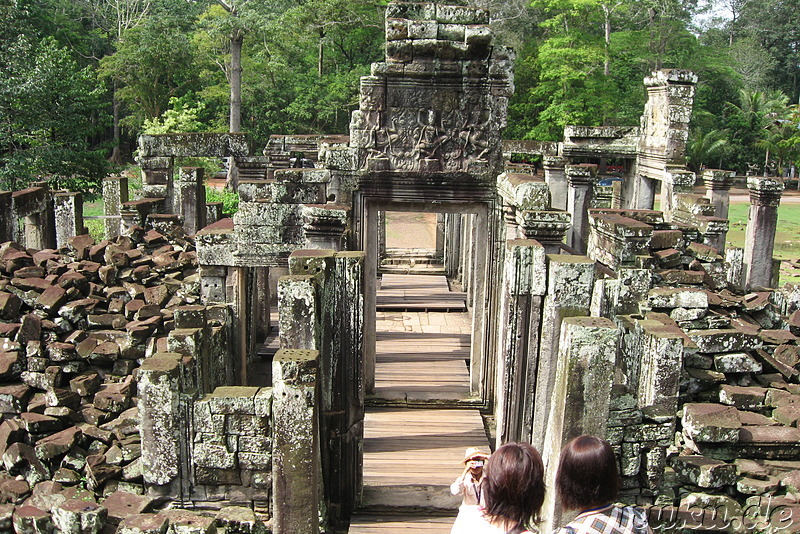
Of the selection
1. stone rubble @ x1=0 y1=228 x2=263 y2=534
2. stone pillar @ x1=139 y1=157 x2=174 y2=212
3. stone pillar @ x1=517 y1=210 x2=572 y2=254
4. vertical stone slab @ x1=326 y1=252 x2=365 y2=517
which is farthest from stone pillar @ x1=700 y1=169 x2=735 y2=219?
stone pillar @ x1=139 y1=157 x2=174 y2=212

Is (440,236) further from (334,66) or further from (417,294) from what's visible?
(334,66)

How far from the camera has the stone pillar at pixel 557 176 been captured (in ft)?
56.3

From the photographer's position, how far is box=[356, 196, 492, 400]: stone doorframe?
837cm

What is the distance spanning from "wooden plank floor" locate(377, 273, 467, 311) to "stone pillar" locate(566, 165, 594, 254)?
10.6ft

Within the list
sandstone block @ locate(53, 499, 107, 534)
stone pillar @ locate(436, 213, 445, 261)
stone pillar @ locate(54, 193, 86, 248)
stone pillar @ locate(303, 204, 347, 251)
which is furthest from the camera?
stone pillar @ locate(436, 213, 445, 261)

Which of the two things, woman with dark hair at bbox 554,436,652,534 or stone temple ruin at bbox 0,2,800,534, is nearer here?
woman with dark hair at bbox 554,436,652,534

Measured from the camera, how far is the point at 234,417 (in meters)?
5.52

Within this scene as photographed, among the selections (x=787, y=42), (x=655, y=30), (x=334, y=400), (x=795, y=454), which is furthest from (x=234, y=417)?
(x=787, y=42)

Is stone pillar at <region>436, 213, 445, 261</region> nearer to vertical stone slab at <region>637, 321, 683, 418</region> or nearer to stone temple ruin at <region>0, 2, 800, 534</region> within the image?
stone temple ruin at <region>0, 2, 800, 534</region>

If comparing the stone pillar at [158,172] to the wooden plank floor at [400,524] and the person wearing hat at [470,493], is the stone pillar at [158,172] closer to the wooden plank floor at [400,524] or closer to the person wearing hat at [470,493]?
the wooden plank floor at [400,524]

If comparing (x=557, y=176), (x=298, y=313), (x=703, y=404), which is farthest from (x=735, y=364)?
(x=557, y=176)

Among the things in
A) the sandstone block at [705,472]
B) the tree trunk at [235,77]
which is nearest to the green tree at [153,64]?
the tree trunk at [235,77]

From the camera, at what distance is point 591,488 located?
3055 mm

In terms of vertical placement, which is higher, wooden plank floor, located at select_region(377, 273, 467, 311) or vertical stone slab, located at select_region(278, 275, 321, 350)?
vertical stone slab, located at select_region(278, 275, 321, 350)
